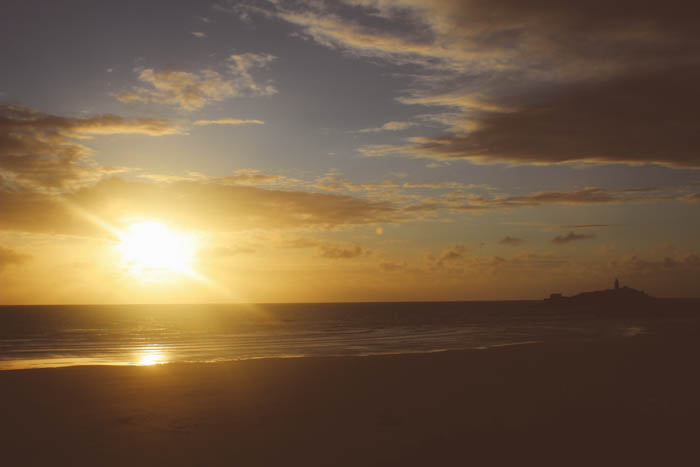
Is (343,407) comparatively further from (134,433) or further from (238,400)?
(134,433)

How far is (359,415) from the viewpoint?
39.0 feet

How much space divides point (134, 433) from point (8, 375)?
475 inches

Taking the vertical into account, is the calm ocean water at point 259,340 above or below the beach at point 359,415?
below

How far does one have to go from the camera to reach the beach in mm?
9055

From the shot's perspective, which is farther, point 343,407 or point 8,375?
point 8,375

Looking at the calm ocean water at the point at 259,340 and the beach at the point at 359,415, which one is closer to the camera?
the beach at the point at 359,415

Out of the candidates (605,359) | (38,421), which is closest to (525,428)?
(38,421)

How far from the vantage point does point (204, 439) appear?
10.0 metres

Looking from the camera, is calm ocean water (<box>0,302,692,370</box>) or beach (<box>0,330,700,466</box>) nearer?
beach (<box>0,330,700,466</box>)

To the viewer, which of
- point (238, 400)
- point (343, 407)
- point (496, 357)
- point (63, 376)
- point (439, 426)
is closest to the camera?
point (439, 426)

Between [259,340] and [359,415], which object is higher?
[359,415]

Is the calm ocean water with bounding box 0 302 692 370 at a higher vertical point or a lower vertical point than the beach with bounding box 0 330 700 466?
lower

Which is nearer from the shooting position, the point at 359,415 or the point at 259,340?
the point at 359,415

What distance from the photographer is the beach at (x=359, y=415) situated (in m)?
9.05
